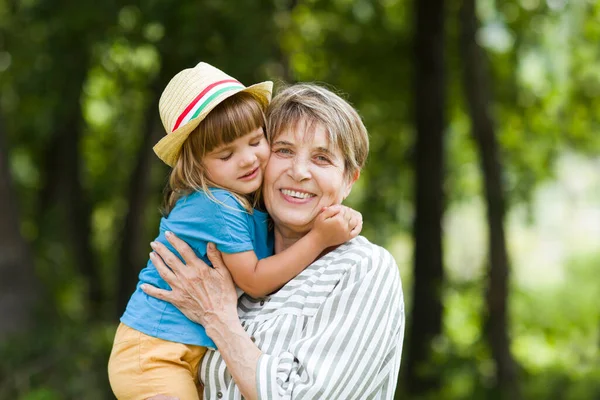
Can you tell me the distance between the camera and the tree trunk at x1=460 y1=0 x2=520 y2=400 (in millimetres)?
6766

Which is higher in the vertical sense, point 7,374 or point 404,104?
point 404,104

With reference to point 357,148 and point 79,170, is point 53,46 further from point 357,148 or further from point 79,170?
point 357,148

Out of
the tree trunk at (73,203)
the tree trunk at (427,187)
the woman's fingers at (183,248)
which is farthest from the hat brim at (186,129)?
the tree trunk at (73,203)

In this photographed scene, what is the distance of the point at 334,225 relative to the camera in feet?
8.28

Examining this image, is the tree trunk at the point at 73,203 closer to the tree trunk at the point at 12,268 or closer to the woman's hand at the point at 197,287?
the tree trunk at the point at 12,268

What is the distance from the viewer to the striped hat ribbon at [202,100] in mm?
2576

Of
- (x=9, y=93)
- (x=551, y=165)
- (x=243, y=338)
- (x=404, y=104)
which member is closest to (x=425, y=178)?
(x=404, y=104)

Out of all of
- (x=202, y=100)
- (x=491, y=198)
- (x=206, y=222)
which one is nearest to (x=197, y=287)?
(x=206, y=222)

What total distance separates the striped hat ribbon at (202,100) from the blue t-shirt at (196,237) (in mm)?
235

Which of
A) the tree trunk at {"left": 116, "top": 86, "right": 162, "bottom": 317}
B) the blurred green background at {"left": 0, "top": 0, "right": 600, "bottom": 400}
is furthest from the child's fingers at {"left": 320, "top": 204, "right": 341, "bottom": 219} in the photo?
the tree trunk at {"left": 116, "top": 86, "right": 162, "bottom": 317}

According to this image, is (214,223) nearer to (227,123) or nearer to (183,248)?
(183,248)

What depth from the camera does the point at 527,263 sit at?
2158cm

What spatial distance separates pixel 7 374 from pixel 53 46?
3.09m

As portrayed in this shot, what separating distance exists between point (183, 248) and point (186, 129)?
0.38 m
